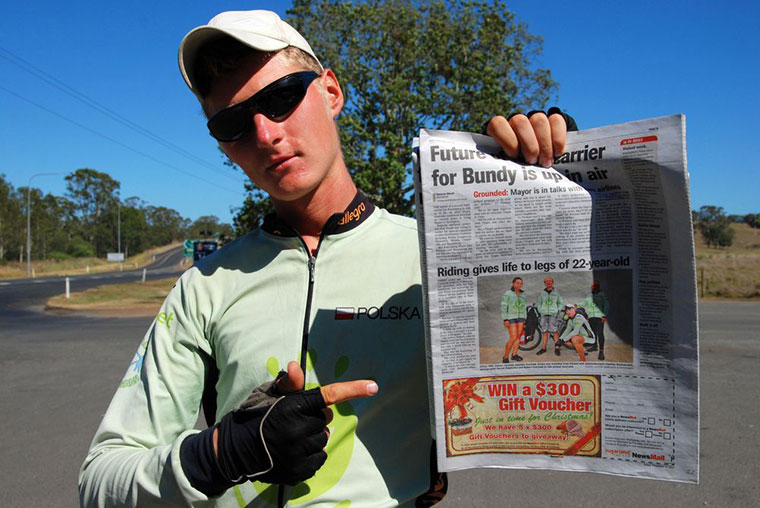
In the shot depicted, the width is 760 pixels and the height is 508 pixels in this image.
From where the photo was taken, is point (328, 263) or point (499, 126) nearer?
point (499, 126)

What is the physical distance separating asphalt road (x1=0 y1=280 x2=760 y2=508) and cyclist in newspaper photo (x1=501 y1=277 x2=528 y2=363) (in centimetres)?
286

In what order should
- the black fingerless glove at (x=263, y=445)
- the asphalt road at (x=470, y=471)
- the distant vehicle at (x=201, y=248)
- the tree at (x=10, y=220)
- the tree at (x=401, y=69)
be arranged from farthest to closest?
1. the tree at (x=10, y=220)
2. the distant vehicle at (x=201, y=248)
3. the tree at (x=401, y=69)
4. the asphalt road at (x=470, y=471)
5. the black fingerless glove at (x=263, y=445)

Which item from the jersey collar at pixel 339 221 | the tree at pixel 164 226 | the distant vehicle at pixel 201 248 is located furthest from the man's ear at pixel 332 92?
the tree at pixel 164 226

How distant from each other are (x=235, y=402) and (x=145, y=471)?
24 cm

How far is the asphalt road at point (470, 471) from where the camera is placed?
3785mm

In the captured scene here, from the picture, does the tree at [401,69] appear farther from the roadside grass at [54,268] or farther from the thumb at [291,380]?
the roadside grass at [54,268]

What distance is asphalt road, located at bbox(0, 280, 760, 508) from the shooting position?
3785mm

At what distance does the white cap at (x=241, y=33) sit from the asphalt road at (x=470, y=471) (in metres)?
3.20

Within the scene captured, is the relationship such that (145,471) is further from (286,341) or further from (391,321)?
(391,321)

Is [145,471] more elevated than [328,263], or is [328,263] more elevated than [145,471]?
[328,263]

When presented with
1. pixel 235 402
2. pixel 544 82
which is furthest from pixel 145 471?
pixel 544 82

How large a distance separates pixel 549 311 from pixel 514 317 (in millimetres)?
73

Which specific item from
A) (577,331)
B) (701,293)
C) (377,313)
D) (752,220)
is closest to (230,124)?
(377,313)

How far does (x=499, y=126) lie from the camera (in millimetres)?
1246
